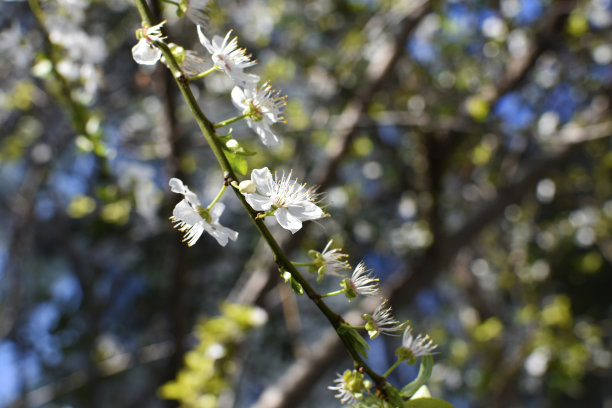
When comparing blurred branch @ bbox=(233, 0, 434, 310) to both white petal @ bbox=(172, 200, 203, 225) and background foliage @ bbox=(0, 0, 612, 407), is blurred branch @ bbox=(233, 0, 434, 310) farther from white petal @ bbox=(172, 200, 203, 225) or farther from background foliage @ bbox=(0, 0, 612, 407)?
white petal @ bbox=(172, 200, 203, 225)

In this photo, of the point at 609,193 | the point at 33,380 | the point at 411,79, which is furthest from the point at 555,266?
the point at 33,380

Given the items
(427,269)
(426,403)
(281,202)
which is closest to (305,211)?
(281,202)

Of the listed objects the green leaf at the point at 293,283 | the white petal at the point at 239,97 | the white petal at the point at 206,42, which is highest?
the white petal at the point at 206,42

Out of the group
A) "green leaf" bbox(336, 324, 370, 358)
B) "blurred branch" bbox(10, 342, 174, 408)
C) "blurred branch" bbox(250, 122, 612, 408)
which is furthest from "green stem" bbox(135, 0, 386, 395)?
"blurred branch" bbox(10, 342, 174, 408)

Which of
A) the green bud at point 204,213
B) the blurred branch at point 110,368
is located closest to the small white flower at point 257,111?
the green bud at point 204,213

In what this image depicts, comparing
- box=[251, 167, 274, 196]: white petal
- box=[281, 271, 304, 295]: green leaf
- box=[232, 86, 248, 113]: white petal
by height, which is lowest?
box=[281, 271, 304, 295]: green leaf

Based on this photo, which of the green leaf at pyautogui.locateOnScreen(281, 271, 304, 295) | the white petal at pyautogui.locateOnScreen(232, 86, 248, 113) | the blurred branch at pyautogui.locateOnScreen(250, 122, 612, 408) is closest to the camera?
the green leaf at pyautogui.locateOnScreen(281, 271, 304, 295)

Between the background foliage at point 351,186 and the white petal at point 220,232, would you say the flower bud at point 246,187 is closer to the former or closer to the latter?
the white petal at point 220,232
